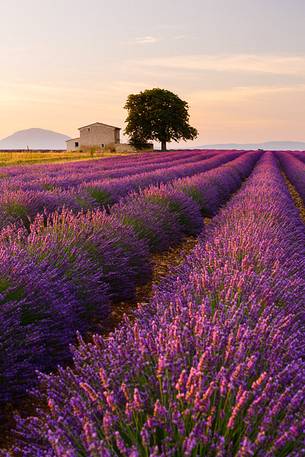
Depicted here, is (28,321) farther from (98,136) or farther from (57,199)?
(98,136)

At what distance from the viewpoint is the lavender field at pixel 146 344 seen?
1441 mm

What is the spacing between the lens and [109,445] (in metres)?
1.41

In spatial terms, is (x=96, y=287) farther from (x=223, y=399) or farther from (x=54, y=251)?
(x=223, y=399)

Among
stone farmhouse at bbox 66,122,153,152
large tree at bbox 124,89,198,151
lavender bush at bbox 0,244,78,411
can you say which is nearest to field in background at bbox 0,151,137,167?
large tree at bbox 124,89,198,151

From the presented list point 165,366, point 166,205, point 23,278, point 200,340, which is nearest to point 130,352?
point 200,340

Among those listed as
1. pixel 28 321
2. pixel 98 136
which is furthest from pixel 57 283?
pixel 98 136

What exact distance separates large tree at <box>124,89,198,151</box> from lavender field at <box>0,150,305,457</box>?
145 feet

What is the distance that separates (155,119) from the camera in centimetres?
4947

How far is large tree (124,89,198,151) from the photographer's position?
49.5 meters

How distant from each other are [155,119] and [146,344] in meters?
48.8

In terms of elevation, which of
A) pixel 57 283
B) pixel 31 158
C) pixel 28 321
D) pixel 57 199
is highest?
pixel 31 158

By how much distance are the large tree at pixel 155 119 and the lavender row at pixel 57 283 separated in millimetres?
44755

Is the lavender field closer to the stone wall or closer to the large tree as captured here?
the large tree

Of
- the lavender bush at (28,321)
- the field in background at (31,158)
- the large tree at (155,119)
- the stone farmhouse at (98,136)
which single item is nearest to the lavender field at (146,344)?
the lavender bush at (28,321)
